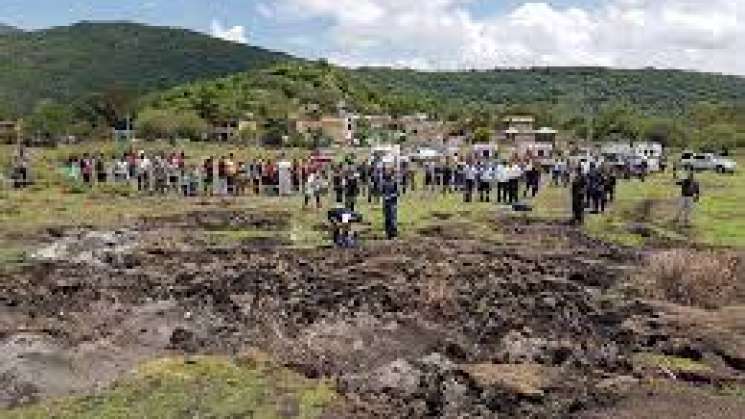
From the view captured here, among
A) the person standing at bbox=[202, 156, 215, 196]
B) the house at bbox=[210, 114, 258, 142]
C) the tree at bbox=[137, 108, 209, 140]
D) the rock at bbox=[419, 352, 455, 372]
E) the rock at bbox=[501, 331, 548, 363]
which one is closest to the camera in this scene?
the rock at bbox=[419, 352, 455, 372]

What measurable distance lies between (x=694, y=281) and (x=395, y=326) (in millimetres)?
7357

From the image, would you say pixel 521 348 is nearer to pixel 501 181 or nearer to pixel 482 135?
pixel 501 181

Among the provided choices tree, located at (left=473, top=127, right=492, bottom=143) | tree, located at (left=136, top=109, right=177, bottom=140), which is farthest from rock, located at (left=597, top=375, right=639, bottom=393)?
tree, located at (left=473, top=127, right=492, bottom=143)

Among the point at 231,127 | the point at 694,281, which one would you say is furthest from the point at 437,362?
the point at 231,127

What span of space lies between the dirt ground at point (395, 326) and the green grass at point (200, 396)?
0.55 m

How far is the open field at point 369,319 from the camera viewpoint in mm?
20266

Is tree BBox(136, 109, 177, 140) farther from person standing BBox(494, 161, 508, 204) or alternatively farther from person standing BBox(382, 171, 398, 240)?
person standing BBox(382, 171, 398, 240)

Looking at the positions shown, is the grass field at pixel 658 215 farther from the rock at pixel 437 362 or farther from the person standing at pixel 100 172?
the person standing at pixel 100 172

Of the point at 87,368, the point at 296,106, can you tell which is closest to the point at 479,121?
the point at 296,106

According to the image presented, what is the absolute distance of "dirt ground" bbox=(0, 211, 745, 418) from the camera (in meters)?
20.8

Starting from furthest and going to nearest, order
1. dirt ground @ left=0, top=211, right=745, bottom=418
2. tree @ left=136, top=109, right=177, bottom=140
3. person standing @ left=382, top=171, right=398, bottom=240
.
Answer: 1. tree @ left=136, top=109, right=177, bottom=140
2. person standing @ left=382, top=171, right=398, bottom=240
3. dirt ground @ left=0, top=211, right=745, bottom=418

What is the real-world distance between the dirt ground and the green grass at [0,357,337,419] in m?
0.55

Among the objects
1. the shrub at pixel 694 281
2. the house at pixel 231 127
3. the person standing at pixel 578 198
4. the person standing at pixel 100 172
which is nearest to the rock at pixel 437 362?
the shrub at pixel 694 281

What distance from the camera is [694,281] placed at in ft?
94.6
